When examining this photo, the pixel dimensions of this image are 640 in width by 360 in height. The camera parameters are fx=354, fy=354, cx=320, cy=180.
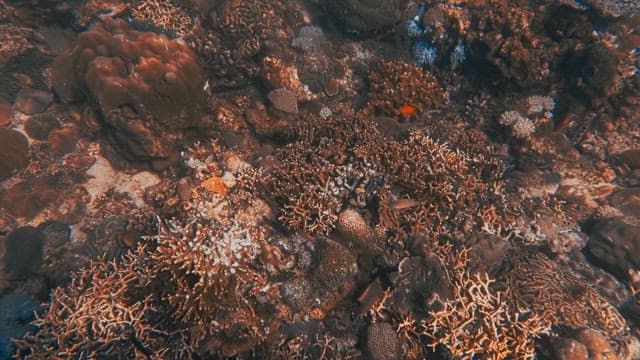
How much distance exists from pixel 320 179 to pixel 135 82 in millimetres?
3308

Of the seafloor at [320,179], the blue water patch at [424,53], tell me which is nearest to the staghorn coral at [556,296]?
the seafloor at [320,179]

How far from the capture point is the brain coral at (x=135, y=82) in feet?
18.4

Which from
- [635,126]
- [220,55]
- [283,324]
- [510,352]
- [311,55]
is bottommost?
[283,324]

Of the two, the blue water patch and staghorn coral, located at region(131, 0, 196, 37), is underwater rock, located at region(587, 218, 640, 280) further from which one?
staghorn coral, located at region(131, 0, 196, 37)

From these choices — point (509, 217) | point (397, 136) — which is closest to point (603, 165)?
point (509, 217)

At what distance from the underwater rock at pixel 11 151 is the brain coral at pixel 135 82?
1.12 meters

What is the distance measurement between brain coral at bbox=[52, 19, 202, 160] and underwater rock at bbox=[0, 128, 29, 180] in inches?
44.2

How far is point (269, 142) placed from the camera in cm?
667

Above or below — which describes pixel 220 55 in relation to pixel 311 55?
below

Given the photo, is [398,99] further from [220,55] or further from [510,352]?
[510,352]

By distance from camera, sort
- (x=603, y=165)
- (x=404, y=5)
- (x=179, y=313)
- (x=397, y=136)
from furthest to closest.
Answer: (x=404, y=5) < (x=603, y=165) < (x=397, y=136) < (x=179, y=313)

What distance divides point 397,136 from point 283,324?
3717mm

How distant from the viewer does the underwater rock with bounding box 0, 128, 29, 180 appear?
5.84 m

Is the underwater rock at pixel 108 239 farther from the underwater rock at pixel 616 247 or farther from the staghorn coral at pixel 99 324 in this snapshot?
the underwater rock at pixel 616 247
